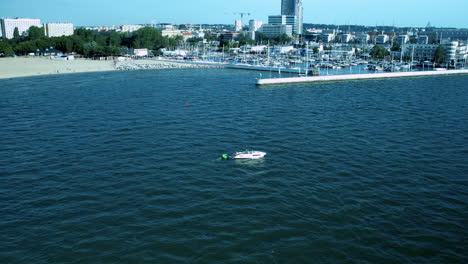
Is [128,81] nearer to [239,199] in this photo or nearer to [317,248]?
[239,199]

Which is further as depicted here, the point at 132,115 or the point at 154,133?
the point at 132,115

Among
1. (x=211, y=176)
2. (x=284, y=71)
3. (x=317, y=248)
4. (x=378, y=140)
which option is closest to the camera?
(x=317, y=248)

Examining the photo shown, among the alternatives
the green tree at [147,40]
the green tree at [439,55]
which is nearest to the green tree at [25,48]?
the green tree at [147,40]

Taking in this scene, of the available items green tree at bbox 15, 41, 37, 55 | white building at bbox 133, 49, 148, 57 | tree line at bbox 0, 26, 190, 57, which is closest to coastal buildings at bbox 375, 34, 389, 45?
tree line at bbox 0, 26, 190, 57

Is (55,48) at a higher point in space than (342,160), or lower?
higher

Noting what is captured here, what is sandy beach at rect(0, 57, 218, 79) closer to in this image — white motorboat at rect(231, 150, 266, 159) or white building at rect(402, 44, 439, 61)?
white motorboat at rect(231, 150, 266, 159)

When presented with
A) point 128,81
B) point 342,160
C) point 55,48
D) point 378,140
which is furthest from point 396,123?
point 55,48

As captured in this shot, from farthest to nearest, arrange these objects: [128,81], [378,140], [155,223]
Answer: [128,81]
[378,140]
[155,223]
